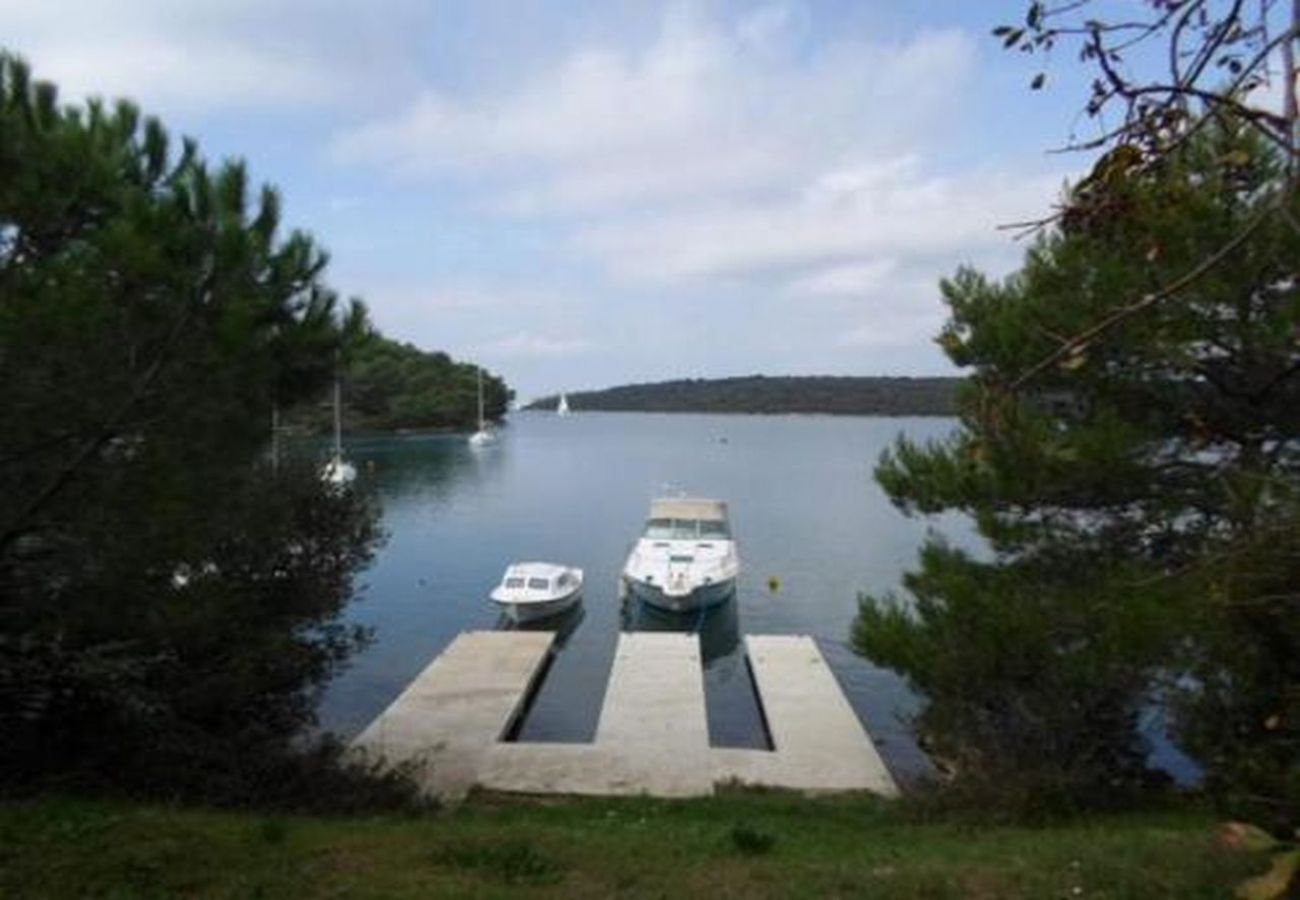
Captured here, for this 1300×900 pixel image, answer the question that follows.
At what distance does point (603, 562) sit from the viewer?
47.2 meters

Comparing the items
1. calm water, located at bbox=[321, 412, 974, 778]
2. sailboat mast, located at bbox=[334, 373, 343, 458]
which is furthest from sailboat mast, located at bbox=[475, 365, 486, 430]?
sailboat mast, located at bbox=[334, 373, 343, 458]

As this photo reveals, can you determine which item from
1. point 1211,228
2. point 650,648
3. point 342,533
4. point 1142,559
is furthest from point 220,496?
point 650,648

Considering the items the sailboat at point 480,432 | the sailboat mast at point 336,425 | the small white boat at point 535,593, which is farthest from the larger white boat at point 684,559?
the sailboat at point 480,432

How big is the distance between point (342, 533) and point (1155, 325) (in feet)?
28.6

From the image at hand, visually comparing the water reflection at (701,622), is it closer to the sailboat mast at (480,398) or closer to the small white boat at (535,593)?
the small white boat at (535,593)

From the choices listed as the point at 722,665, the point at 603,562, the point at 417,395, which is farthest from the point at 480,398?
the point at 722,665

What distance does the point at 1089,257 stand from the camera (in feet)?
44.7

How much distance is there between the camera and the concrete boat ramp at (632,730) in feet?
56.6

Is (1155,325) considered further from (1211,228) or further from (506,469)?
→ (506,469)

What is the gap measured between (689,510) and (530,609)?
28.3 ft

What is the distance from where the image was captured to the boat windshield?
40688mm

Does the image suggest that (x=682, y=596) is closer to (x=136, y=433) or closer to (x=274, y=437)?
Answer: (x=274, y=437)

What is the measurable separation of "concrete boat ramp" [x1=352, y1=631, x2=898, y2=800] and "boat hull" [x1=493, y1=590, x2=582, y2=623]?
134 inches

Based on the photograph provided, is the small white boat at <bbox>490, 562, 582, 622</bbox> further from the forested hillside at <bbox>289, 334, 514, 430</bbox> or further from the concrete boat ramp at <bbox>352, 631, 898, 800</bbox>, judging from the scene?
the forested hillside at <bbox>289, 334, 514, 430</bbox>
